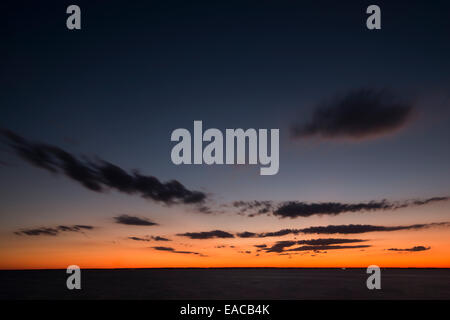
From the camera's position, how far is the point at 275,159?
77.8ft
